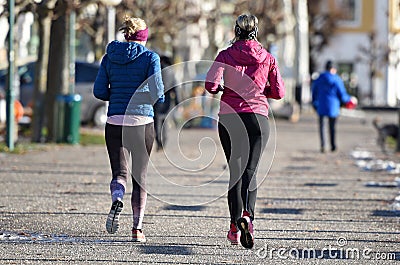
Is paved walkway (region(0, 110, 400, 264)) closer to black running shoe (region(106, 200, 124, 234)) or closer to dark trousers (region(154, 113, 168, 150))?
black running shoe (region(106, 200, 124, 234))

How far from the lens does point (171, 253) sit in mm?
8203

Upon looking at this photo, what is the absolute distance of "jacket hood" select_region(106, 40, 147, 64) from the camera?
8.64 m

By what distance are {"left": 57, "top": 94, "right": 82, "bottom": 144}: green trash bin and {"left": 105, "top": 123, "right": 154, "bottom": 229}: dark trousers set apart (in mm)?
11915

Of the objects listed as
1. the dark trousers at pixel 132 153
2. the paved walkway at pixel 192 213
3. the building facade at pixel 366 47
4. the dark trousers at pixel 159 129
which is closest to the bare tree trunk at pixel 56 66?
the paved walkway at pixel 192 213

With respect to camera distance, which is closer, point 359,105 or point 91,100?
point 91,100

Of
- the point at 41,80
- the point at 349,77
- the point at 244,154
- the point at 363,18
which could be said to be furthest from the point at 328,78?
the point at 363,18

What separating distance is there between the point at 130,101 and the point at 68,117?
12.1 metres

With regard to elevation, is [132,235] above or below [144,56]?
below

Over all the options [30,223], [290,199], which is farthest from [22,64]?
[30,223]

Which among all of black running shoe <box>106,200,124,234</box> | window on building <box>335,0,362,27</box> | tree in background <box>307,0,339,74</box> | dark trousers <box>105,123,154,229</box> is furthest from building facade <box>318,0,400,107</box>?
black running shoe <box>106,200,124,234</box>

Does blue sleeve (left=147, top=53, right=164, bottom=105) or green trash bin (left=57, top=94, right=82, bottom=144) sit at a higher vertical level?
blue sleeve (left=147, top=53, right=164, bottom=105)

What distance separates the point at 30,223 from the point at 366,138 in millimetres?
19827

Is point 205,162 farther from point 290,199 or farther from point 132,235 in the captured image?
point 132,235

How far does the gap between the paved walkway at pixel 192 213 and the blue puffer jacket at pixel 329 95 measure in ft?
6.10
